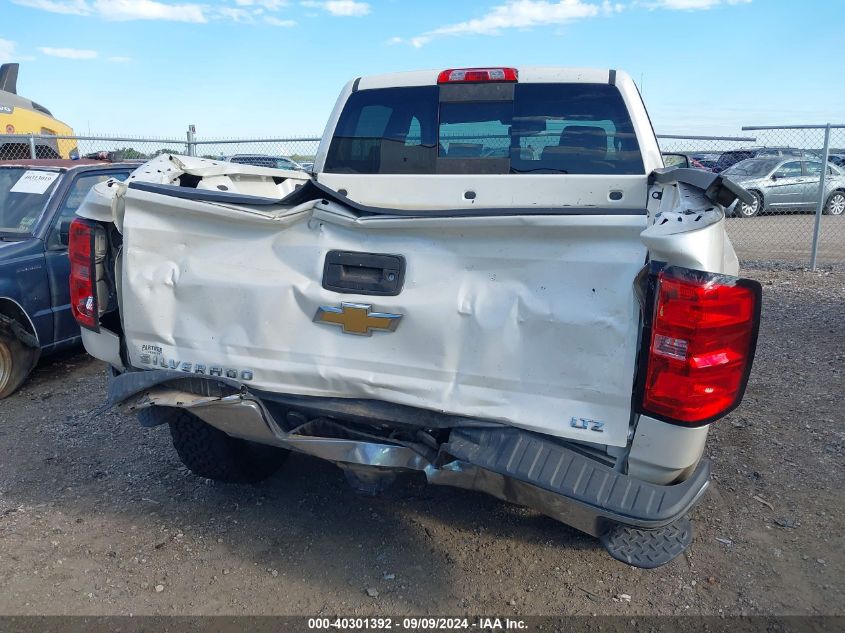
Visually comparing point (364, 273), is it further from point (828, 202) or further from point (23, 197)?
point (828, 202)

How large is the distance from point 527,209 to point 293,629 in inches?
71.8

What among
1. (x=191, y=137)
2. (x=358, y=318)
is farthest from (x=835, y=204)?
(x=358, y=318)

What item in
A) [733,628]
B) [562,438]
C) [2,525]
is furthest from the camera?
[2,525]

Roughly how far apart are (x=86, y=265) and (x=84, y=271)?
32mm

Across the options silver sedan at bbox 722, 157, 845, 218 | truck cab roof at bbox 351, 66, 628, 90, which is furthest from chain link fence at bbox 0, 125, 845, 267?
truck cab roof at bbox 351, 66, 628, 90

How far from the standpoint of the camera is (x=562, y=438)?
7.73 ft

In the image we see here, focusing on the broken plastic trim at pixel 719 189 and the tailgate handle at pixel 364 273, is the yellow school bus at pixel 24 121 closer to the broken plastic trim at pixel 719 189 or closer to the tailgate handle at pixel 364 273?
the tailgate handle at pixel 364 273

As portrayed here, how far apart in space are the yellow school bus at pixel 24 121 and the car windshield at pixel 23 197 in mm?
7332

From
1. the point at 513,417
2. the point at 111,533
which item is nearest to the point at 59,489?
the point at 111,533

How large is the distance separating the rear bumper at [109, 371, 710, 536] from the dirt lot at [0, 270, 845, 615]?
26.4 inches

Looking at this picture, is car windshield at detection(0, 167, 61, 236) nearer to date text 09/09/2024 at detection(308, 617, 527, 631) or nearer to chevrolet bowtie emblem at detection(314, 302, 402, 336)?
chevrolet bowtie emblem at detection(314, 302, 402, 336)

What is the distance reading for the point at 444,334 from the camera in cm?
248

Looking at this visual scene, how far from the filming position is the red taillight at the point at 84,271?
2.99 metres

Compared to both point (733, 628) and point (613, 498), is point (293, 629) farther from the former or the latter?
point (733, 628)
